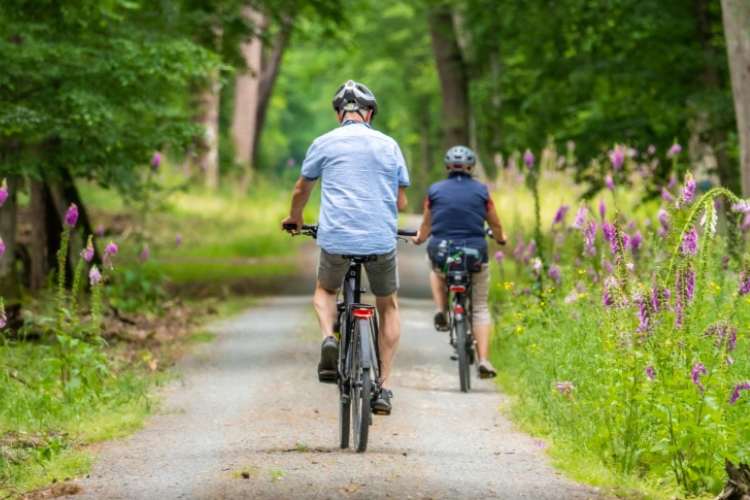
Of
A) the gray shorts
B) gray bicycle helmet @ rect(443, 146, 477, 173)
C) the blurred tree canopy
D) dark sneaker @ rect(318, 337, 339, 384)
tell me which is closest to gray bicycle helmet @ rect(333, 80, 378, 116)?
the gray shorts

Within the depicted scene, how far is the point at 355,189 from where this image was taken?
370 inches

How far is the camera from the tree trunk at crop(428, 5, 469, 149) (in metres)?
35.5

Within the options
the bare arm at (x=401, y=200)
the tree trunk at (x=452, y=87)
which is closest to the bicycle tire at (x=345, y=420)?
the bare arm at (x=401, y=200)

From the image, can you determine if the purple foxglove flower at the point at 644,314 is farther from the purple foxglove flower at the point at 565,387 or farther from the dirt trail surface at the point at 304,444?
the purple foxglove flower at the point at 565,387

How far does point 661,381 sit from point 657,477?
514 millimetres

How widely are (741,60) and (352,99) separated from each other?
6583mm

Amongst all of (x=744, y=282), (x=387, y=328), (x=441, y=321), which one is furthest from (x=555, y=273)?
(x=744, y=282)

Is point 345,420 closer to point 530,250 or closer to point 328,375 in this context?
point 328,375

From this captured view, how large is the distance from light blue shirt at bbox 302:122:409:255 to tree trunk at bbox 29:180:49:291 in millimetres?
9604

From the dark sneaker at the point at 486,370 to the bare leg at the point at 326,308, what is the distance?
11.1 ft

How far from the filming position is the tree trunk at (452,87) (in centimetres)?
3553

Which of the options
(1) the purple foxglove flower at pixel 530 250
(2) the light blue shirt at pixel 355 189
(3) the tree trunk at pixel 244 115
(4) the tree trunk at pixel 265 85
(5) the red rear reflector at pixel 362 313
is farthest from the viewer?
(4) the tree trunk at pixel 265 85

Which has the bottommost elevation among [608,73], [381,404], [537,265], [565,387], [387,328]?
[381,404]

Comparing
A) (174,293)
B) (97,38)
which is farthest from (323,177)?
(174,293)
